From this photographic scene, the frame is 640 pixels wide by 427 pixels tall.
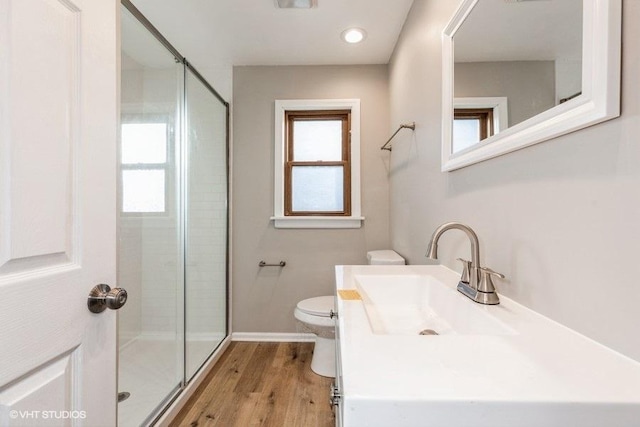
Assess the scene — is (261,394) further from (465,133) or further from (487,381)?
(465,133)

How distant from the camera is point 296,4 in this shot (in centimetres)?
168

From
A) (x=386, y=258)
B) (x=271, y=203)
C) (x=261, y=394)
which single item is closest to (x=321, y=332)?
(x=261, y=394)

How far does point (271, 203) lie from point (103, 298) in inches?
65.7

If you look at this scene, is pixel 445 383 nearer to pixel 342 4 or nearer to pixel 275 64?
pixel 342 4

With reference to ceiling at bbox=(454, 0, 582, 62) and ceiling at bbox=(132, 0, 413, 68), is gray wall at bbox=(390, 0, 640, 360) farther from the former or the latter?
ceiling at bbox=(132, 0, 413, 68)

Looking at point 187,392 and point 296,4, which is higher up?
point 296,4

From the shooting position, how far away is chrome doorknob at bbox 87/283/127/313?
69 cm

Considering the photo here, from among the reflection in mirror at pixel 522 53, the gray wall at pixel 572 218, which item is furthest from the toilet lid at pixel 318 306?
the reflection in mirror at pixel 522 53

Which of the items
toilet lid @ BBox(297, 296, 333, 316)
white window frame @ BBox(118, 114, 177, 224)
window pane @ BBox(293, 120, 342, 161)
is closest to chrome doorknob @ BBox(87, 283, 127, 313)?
white window frame @ BBox(118, 114, 177, 224)

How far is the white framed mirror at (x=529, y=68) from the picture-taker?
51cm

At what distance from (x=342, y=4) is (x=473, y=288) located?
5.71 ft

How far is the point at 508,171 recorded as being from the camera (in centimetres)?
80

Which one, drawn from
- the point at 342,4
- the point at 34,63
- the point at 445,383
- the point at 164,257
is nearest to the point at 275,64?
the point at 342,4

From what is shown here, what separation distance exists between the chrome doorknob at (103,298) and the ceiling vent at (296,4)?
1742 mm
